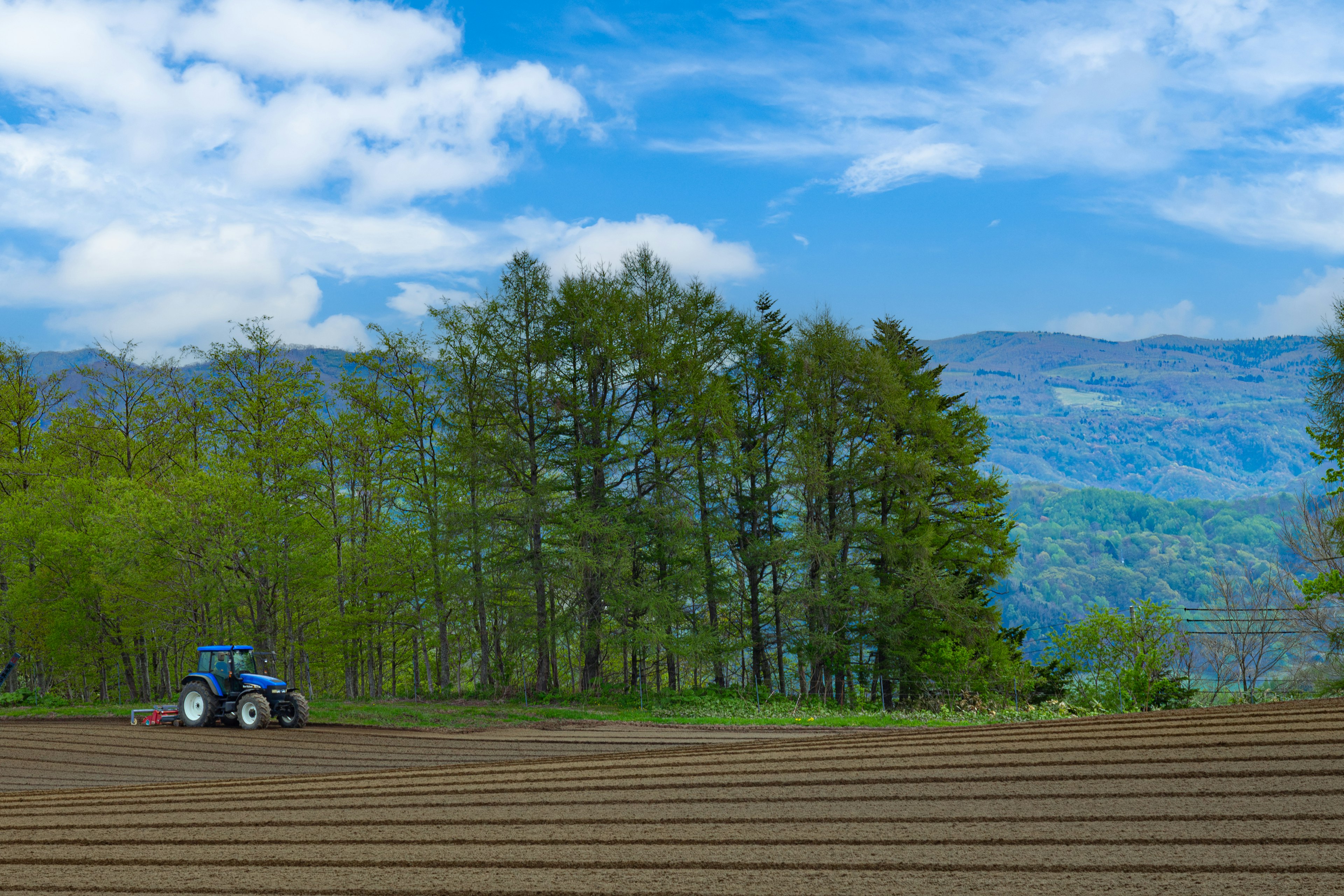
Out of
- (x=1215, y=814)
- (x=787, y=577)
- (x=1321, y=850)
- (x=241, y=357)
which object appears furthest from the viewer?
(x=241, y=357)

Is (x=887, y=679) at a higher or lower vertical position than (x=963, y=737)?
lower

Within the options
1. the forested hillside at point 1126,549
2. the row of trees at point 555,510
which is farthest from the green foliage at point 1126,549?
the row of trees at point 555,510

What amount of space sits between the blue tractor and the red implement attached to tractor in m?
0.21

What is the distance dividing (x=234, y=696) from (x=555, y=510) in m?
8.97

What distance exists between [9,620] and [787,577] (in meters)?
27.4

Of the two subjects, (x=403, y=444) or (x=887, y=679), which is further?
(x=403, y=444)

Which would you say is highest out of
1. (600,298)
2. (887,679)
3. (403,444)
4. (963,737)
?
(600,298)

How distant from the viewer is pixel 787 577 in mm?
26047

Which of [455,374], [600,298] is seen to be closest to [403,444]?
[455,374]

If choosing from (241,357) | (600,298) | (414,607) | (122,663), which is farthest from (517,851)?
(122,663)

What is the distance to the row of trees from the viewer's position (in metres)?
23.8

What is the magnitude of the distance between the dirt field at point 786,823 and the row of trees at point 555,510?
12.9m

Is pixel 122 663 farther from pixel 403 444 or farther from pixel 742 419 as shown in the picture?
pixel 742 419

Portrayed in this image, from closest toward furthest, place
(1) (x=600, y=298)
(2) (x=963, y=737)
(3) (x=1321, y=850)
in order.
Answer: (3) (x=1321, y=850), (2) (x=963, y=737), (1) (x=600, y=298)
